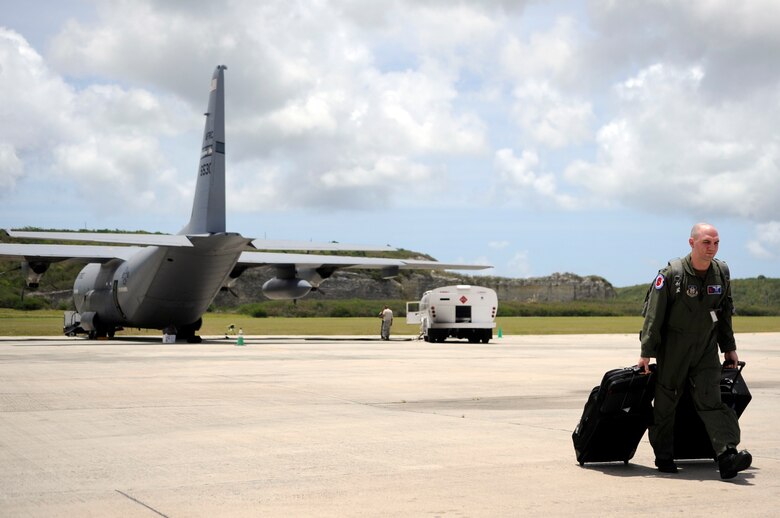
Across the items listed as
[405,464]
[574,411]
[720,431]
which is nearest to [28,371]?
[574,411]

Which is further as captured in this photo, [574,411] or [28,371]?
[28,371]

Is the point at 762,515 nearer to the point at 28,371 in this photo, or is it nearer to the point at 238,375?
the point at 238,375

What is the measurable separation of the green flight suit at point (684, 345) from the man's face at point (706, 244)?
0.51 ft

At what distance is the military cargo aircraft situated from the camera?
108ft

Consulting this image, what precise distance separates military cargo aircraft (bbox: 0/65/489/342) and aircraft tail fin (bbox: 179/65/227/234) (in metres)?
0.04

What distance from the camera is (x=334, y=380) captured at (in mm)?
17375

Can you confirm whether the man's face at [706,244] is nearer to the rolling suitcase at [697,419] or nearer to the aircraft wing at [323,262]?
the rolling suitcase at [697,419]

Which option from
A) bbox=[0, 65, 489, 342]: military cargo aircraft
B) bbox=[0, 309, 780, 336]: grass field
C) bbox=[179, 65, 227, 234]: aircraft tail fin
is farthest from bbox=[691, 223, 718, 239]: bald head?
bbox=[0, 309, 780, 336]: grass field

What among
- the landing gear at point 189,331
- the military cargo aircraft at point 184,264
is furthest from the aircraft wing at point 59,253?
the landing gear at point 189,331

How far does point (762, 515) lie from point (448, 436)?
4.11m

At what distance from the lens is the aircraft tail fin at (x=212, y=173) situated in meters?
→ 33.9

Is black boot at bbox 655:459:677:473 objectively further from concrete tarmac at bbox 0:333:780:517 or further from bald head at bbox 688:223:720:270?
bald head at bbox 688:223:720:270

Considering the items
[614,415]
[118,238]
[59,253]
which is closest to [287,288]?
[59,253]

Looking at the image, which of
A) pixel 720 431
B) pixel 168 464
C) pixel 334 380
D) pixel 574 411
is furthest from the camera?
pixel 334 380
